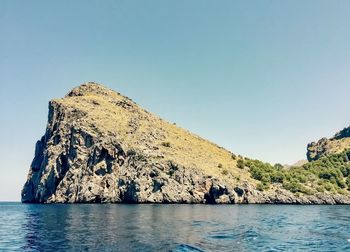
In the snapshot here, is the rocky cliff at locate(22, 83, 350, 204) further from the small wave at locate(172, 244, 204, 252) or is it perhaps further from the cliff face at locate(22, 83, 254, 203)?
the small wave at locate(172, 244, 204, 252)

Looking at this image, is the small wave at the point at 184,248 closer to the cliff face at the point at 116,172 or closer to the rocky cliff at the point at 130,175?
the rocky cliff at the point at 130,175

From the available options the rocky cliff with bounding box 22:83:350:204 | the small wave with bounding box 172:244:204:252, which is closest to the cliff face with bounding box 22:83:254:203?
the rocky cliff with bounding box 22:83:350:204

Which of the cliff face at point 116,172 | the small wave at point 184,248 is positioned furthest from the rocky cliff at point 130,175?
the small wave at point 184,248

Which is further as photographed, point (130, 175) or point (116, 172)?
point (116, 172)

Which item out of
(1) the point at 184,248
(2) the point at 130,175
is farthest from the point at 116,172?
(1) the point at 184,248

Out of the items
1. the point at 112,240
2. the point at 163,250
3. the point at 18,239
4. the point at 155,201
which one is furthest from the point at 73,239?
the point at 155,201

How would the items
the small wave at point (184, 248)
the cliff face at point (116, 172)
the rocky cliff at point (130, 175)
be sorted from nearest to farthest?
the small wave at point (184, 248) → the cliff face at point (116, 172) → the rocky cliff at point (130, 175)

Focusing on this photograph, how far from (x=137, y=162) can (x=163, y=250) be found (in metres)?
140

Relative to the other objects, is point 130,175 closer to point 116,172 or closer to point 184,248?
point 116,172

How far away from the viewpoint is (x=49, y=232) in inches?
2046

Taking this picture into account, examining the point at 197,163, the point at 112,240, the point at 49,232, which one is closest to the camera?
the point at 112,240

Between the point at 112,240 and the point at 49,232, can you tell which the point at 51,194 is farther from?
the point at 112,240

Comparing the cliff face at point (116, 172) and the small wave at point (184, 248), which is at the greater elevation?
the cliff face at point (116, 172)

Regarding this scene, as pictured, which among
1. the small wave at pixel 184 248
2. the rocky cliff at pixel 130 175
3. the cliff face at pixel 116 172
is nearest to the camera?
the small wave at pixel 184 248
